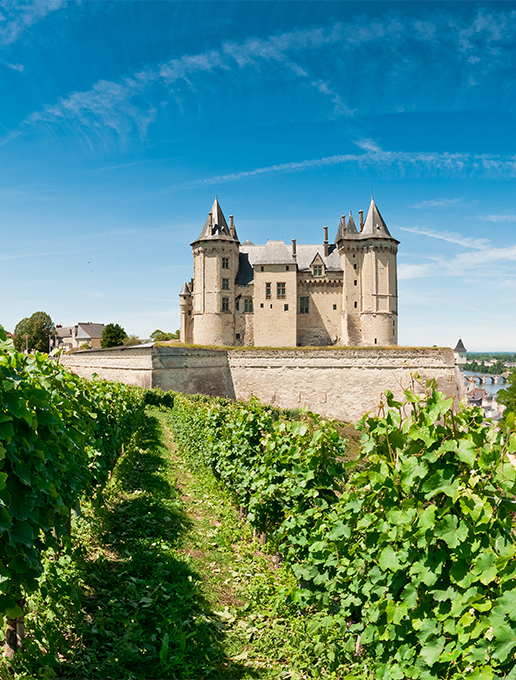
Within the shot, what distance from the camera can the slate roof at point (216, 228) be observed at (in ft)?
136

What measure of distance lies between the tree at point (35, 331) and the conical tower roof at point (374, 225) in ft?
153

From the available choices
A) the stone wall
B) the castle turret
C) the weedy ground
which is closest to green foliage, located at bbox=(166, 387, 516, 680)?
the weedy ground

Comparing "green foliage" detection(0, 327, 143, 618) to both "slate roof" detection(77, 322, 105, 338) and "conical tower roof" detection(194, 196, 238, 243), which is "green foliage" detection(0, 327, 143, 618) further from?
"slate roof" detection(77, 322, 105, 338)

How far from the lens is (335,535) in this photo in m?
3.62

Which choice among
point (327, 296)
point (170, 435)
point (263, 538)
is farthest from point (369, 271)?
point (263, 538)

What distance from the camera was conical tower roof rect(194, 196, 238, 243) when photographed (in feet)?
136

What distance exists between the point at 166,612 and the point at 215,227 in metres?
39.6

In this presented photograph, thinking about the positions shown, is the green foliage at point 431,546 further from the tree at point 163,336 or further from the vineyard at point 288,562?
the tree at point 163,336

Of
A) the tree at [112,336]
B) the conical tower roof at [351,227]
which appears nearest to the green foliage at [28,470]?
the conical tower roof at [351,227]

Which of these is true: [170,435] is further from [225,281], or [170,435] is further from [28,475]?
[225,281]

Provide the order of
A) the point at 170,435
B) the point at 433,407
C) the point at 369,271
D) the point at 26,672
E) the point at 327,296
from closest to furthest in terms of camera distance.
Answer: the point at 433,407 → the point at 26,672 → the point at 170,435 → the point at 369,271 → the point at 327,296

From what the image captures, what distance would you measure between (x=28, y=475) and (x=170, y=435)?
1594cm

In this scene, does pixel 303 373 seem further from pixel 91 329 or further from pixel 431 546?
pixel 91 329

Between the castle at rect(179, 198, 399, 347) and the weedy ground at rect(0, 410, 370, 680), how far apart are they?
34888 mm
